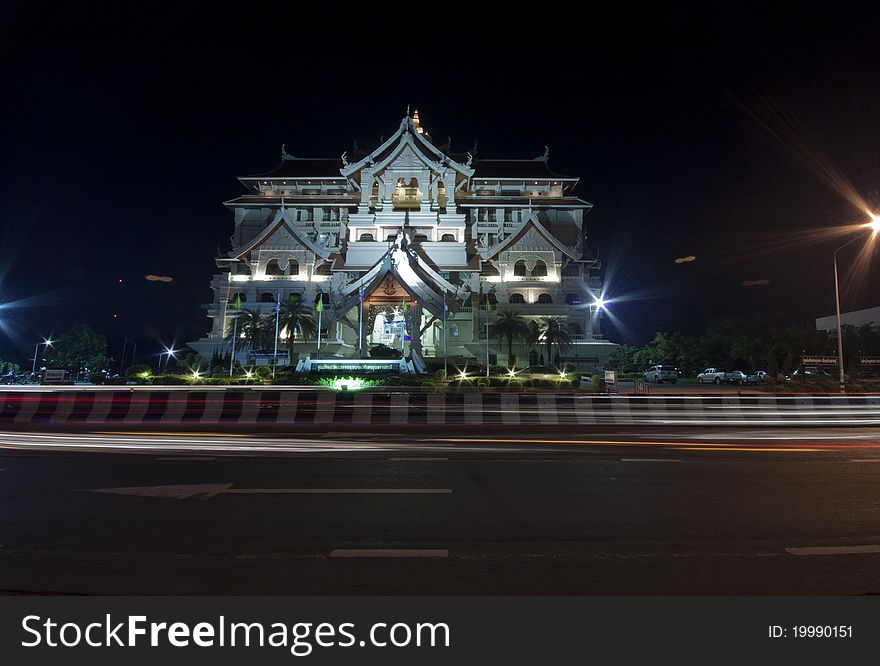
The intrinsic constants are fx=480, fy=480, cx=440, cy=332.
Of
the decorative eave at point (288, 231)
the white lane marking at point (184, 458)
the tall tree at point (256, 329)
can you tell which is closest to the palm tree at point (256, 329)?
the tall tree at point (256, 329)

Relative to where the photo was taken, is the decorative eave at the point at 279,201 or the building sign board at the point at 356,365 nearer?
the building sign board at the point at 356,365

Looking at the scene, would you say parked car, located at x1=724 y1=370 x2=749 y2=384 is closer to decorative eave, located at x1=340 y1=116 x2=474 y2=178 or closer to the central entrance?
the central entrance

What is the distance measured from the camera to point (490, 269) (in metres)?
55.0

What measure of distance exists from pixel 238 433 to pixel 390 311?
32.6 meters

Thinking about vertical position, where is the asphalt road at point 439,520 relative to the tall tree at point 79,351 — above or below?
below

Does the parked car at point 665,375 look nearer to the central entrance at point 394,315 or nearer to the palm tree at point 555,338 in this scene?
the palm tree at point 555,338

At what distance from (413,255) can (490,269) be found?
1440 cm

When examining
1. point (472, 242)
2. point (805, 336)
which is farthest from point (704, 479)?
point (472, 242)

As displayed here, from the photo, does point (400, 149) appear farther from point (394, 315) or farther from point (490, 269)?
point (394, 315)

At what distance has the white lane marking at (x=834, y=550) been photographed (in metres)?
4.43

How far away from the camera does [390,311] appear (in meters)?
45.1

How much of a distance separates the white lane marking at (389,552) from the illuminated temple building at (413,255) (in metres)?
35.5

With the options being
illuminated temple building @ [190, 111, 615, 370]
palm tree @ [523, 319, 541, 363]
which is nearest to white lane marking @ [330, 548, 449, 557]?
illuminated temple building @ [190, 111, 615, 370]

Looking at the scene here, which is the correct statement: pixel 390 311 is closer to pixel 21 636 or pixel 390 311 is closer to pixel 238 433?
pixel 238 433
